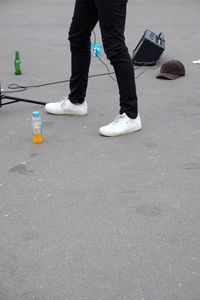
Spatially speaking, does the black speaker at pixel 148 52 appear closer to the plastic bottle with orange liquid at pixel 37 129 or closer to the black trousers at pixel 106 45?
the black trousers at pixel 106 45

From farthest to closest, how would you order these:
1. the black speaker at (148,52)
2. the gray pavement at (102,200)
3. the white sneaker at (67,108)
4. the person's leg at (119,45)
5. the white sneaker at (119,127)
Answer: the black speaker at (148,52) → the white sneaker at (67,108) → the white sneaker at (119,127) → the person's leg at (119,45) → the gray pavement at (102,200)

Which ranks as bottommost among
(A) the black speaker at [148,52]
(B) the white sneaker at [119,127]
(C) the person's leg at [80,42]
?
(A) the black speaker at [148,52]

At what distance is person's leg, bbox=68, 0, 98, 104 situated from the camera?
423 cm

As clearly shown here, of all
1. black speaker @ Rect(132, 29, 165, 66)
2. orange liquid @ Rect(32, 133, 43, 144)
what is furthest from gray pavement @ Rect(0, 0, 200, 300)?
black speaker @ Rect(132, 29, 165, 66)

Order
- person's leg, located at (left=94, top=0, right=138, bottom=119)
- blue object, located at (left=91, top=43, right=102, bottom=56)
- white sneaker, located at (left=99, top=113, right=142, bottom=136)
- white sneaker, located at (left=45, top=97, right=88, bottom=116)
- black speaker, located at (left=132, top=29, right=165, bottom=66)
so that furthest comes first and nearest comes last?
blue object, located at (left=91, top=43, right=102, bottom=56) → black speaker, located at (left=132, top=29, right=165, bottom=66) → white sneaker, located at (left=45, top=97, right=88, bottom=116) → white sneaker, located at (left=99, top=113, right=142, bottom=136) → person's leg, located at (left=94, top=0, right=138, bottom=119)

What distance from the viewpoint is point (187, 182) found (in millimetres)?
3400

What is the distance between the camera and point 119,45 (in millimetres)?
4059

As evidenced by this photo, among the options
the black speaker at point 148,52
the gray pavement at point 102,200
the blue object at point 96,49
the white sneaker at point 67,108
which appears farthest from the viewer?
the blue object at point 96,49

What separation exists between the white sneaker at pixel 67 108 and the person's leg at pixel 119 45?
0.50 meters

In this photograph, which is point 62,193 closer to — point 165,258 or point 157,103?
point 165,258

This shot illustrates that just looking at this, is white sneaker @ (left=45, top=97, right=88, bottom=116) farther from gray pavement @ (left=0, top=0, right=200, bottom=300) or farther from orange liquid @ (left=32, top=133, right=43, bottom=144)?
orange liquid @ (left=32, top=133, right=43, bottom=144)

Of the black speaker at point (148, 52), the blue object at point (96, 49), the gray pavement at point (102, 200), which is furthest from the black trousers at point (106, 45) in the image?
the blue object at point (96, 49)

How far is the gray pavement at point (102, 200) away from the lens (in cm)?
249

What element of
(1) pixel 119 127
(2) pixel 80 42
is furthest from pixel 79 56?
(1) pixel 119 127
